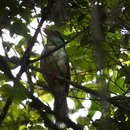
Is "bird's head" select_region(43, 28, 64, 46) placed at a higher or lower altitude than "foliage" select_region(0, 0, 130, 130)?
higher

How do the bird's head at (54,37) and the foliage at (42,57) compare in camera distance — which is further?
the bird's head at (54,37)

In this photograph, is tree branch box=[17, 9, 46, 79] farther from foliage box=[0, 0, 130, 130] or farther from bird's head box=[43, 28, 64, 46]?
bird's head box=[43, 28, 64, 46]

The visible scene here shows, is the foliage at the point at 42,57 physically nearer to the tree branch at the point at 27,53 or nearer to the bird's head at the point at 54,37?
the tree branch at the point at 27,53

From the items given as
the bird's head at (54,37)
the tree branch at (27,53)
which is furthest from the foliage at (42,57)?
the bird's head at (54,37)

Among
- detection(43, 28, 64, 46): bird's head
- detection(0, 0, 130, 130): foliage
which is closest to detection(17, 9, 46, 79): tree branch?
detection(0, 0, 130, 130): foliage

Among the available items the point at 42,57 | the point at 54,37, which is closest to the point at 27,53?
the point at 42,57

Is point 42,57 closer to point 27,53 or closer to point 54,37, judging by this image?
point 27,53

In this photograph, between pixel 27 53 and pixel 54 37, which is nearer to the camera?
pixel 27 53

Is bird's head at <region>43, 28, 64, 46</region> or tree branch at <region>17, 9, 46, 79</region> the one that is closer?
tree branch at <region>17, 9, 46, 79</region>

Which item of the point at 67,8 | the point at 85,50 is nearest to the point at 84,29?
the point at 67,8

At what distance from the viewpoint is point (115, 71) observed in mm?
2682

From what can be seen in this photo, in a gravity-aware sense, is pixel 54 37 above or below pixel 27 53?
above

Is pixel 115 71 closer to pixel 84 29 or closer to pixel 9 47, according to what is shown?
pixel 84 29

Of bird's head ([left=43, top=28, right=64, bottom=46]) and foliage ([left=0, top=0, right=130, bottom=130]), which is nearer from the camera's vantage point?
foliage ([left=0, top=0, right=130, bottom=130])
